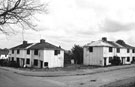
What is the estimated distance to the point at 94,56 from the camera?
156ft

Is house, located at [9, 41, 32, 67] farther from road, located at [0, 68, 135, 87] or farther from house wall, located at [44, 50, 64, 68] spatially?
road, located at [0, 68, 135, 87]

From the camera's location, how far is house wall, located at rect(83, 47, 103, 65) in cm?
4603

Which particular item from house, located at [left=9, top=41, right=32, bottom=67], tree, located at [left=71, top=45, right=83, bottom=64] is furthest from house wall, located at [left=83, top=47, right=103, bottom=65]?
house, located at [left=9, top=41, right=32, bottom=67]

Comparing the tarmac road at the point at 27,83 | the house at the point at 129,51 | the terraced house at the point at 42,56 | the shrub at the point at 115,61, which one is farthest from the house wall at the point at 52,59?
the tarmac road at the point at 27,83

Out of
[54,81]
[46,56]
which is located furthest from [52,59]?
[54,81]

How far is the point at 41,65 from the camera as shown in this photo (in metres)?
44.4

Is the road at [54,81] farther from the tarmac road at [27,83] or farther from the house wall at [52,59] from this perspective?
the house wall at [52,59]

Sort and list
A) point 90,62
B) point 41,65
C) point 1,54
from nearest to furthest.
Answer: point 41,65 < point 90,62 < point 1,54

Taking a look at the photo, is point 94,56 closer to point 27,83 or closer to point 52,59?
point 52,59

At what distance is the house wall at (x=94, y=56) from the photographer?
46.0 m

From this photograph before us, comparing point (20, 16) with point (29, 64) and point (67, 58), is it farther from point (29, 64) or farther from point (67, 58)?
point (67, 58)

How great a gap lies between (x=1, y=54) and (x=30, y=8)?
238 ft

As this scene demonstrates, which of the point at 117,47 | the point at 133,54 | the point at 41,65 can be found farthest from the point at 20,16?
the point at 133,54

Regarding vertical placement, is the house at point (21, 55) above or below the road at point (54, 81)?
above
